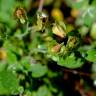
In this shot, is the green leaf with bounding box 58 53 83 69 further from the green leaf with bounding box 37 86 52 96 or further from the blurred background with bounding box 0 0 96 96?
the green leaf with bounding box 37 86 52 96

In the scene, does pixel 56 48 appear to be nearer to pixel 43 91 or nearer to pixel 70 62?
pixel 70 62

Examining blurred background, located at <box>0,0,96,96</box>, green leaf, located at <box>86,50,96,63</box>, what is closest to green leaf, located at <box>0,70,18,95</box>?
blurred background, located at <box>0,0,96,96</box>

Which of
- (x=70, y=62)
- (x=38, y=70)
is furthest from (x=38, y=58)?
(x=70, y=62)

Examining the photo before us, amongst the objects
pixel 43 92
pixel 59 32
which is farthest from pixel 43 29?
pixel 43 92

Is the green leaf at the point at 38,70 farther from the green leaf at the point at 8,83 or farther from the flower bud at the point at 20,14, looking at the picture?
the flower bud at the point at 20,14

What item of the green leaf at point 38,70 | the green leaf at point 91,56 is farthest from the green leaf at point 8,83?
the green leaf at point 91,56

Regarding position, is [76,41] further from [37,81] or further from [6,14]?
[6,14]
